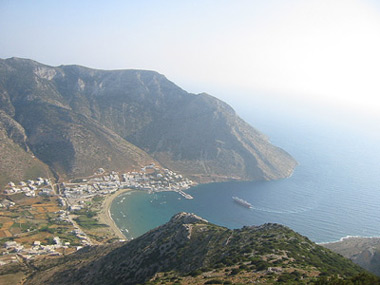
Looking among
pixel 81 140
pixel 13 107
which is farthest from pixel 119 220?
pixel 13 107

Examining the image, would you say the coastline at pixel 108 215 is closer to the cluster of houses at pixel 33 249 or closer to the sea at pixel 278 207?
the sea at pixel 278 207

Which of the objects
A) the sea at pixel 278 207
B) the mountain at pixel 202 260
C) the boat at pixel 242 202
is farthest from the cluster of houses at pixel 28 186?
the boat at pixel 242 202

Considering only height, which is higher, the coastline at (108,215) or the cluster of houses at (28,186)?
the cluster of houses at (28,186)

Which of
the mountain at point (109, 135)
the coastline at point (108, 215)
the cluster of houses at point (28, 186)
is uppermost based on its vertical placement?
the mountain at point (109, 135)

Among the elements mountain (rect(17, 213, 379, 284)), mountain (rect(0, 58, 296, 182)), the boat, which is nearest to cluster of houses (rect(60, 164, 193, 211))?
mountain (rect(0, 58, 296, 182))

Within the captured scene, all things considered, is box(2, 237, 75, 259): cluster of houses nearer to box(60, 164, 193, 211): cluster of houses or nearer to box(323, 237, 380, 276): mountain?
box(60, 164, 193, 211): cluster of houses

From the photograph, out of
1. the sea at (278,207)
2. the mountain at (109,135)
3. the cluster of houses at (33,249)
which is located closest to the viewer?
the cluster of houses at (33,249)

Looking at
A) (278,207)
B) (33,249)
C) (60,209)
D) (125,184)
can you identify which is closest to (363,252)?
(278,207)

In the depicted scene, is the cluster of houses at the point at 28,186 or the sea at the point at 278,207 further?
the cluster of houses at the point at 28,186
